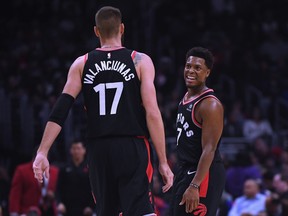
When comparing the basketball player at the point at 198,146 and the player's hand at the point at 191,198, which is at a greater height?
the basketball player at the point at 198,146

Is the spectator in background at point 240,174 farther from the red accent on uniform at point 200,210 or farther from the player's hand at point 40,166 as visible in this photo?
the player's hand at point 40,166

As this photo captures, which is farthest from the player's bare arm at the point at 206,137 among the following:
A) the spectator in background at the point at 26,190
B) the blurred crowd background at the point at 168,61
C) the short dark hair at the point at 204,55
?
the blurred crowd background at the point at 168,61

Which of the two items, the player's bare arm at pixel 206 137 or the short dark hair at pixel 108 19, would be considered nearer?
the short dark hair at pixel 108 19

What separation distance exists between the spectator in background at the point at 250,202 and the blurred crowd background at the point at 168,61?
1.85 m

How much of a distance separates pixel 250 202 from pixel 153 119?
6120mm

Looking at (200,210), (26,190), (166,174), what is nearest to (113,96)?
(166,174)

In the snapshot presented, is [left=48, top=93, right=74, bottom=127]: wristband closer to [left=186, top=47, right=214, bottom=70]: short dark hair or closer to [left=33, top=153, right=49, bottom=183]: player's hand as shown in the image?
[left=33, top=153, right=49, bottom=183]: player's hand

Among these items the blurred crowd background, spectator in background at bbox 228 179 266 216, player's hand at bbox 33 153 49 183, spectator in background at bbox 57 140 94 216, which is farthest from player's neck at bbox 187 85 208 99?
the blurred crowd background

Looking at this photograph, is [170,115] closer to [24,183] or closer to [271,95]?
[271,95]

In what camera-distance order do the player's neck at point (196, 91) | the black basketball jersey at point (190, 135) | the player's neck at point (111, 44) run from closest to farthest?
1. the player's neck at point (111, 44)
2. the black basketball jersey at point (190, 135)
3. the player's neck at point (196, 91)

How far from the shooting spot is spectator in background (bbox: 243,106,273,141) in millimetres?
18516

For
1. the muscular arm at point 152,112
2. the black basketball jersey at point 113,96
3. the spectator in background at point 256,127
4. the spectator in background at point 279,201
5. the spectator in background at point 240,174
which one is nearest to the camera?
the muscular arm at point 152,112

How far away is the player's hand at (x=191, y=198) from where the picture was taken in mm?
7347

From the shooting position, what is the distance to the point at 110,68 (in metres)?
6.88
